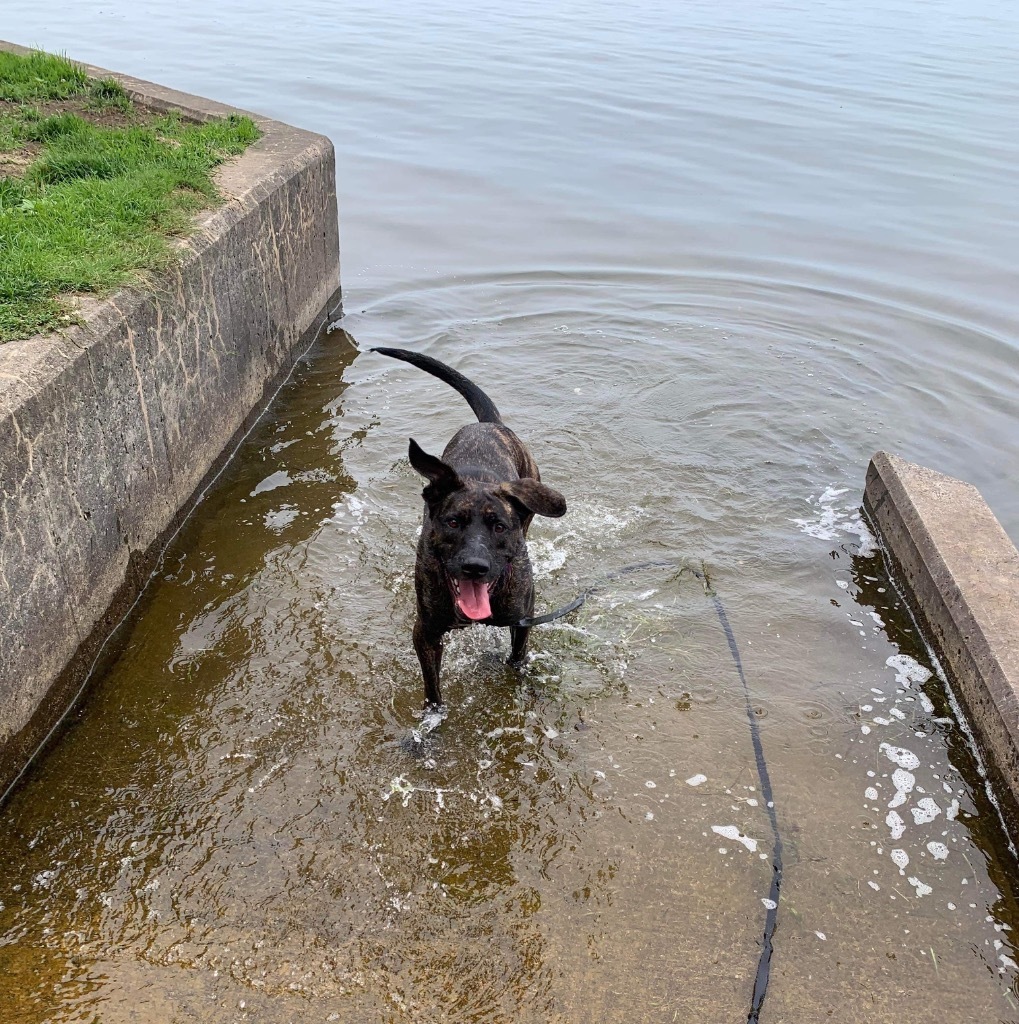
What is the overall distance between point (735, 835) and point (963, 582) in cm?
195

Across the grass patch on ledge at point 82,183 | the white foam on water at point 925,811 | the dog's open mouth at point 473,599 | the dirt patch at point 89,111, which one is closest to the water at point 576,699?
the white foam on water at point 925,811

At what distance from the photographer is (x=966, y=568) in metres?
5.27

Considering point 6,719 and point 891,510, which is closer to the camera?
point 6,719

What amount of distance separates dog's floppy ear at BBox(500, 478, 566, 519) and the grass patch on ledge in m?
2.38

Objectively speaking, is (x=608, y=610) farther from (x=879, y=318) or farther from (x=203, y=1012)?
(x=879, y=318)

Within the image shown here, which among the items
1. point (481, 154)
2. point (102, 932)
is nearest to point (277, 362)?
point (102, 932)

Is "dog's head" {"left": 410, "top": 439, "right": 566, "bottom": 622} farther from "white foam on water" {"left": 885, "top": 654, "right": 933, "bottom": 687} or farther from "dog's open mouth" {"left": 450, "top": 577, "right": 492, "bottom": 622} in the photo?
"white foam on water" {"left": 885, "top": 654, "right": 933, "bottom": 687}

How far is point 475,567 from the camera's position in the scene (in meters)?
3.94

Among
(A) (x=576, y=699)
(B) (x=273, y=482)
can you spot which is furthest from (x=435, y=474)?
(B) (x=273, y=482)

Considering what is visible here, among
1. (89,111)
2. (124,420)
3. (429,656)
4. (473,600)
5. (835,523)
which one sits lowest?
(835,523)

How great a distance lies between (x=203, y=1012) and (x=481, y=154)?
531 inches

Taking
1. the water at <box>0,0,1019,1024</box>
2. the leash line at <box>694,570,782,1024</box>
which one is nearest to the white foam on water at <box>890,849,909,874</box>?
the water at <box>0,0,1019,1024</box>

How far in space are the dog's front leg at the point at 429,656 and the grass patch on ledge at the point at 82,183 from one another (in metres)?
2.28

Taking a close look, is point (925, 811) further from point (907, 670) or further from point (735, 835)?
point (907, 670)
